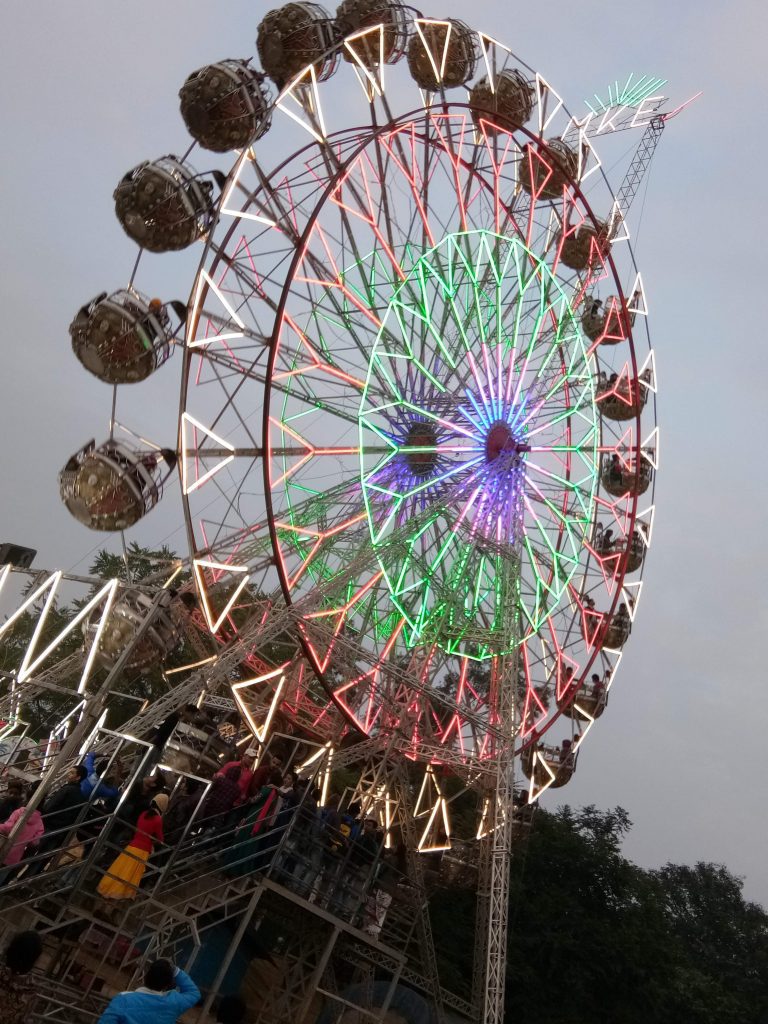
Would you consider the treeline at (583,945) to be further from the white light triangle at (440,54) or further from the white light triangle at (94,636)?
the white light triangle at (440,54)

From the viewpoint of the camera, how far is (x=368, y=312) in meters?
16.7

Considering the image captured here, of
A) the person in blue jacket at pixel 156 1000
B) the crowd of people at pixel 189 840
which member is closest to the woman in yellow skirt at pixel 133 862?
the crowd of people at pixel 189 840

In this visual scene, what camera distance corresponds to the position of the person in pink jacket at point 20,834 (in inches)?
344

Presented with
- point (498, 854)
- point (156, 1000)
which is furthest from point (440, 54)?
point (156, 1000)

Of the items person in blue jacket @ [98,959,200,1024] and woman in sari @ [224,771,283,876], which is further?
woman in sari @ [224,771,283,876]

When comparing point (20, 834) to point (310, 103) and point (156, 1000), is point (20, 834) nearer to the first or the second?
point (156, 1000)

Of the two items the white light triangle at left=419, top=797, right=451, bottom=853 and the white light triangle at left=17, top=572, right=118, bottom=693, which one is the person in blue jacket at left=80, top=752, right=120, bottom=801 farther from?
Answer: the white light triangle at left=419, top=797, right=451, bottom=853

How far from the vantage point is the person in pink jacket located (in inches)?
344

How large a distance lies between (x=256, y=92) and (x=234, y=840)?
11.4 metres

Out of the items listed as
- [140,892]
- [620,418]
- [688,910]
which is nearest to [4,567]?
[140,892]

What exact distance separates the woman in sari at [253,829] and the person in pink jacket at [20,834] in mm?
2249

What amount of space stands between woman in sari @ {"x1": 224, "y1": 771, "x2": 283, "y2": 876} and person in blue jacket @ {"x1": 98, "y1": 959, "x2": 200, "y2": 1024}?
5171mm

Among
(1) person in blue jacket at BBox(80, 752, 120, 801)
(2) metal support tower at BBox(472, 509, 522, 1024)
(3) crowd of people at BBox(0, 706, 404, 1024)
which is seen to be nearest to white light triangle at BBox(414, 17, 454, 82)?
(2) metal support tower at BBox(472, 509, 522, 1024)

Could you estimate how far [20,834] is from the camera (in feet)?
29.1
